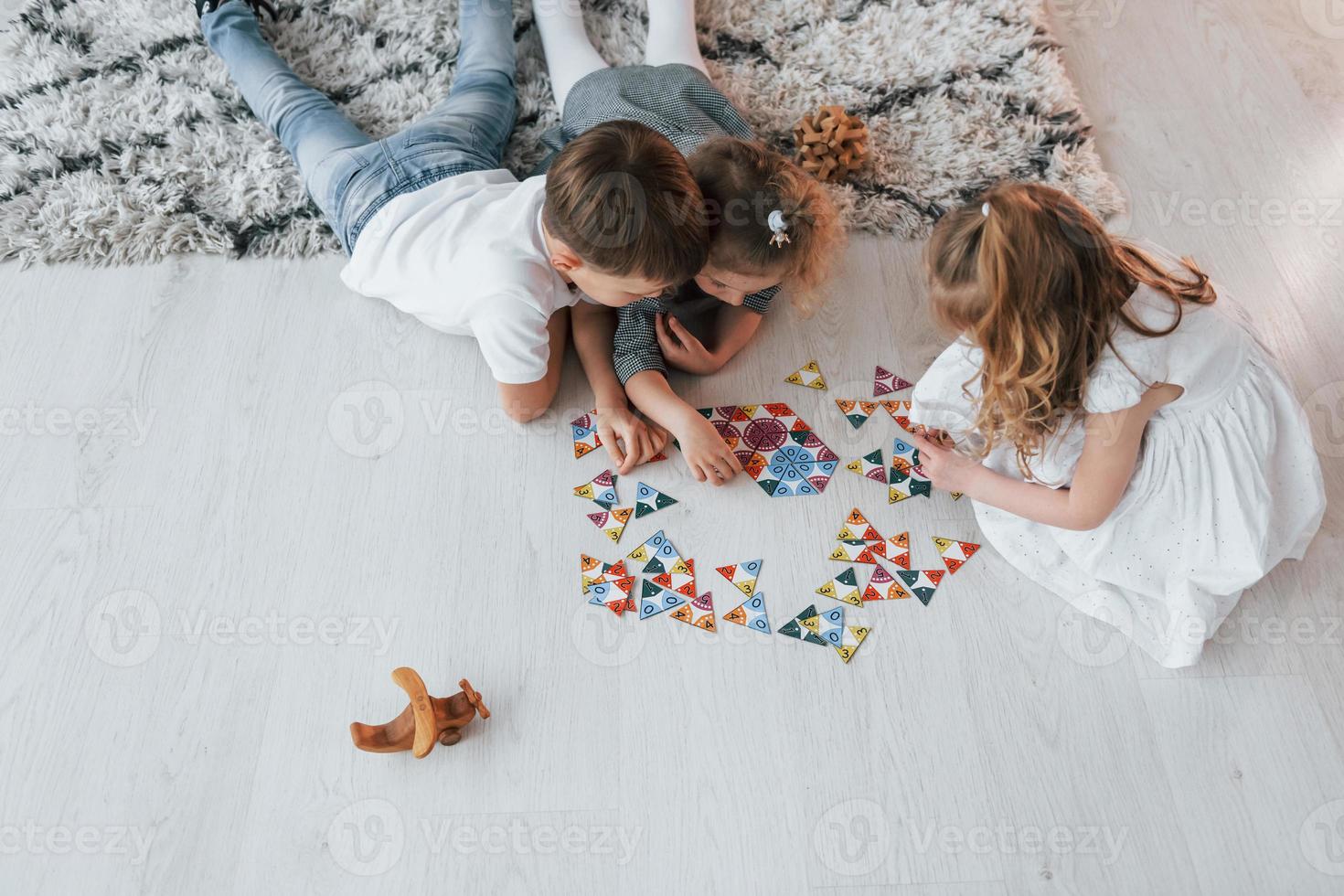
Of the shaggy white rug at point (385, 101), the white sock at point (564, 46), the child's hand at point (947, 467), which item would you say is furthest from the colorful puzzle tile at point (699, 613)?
the white sock at point (564, 46)

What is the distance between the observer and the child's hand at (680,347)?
1.45m

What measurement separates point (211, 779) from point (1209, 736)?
122cm

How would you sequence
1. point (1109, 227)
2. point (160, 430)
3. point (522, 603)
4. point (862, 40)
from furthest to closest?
Result: point (862, 40)
point (1109, 227)
point (160, 430)
point (522, 603)

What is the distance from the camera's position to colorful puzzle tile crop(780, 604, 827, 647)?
49.9 inches

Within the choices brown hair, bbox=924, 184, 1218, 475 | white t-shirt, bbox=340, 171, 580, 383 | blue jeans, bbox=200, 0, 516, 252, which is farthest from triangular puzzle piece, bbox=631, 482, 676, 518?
blue jeans, bbox=200, 0, 516, 252

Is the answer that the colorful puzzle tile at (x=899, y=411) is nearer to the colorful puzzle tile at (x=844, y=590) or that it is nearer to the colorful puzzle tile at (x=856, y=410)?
the colorful puzzle tile at (x=856, y=410)

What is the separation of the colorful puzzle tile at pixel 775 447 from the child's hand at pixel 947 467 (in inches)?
5.3

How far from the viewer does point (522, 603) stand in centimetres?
130

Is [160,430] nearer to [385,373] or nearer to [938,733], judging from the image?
[385,373]

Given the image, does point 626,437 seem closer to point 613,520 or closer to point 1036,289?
point 613,520

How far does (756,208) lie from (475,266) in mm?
405

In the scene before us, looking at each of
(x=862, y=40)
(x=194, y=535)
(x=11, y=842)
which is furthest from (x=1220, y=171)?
(x=11, y=842)

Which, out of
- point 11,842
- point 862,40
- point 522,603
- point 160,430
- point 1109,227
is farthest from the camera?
point 862,40

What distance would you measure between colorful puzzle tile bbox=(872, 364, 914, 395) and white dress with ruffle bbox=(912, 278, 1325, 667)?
0.15 metres
